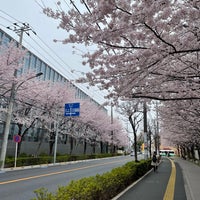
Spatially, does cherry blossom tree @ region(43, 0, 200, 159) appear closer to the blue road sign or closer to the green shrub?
the green shrub

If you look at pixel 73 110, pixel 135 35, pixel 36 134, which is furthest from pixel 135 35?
pixel 36 134

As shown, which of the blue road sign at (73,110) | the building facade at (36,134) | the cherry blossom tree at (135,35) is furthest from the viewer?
the building facade at (36,134)

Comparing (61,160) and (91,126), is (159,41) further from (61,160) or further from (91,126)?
(91,126)

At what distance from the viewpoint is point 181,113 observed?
12031mm

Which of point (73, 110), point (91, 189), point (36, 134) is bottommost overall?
point (91, 189)

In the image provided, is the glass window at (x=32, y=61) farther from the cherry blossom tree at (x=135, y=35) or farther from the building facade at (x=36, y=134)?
the cherry blossom tree at (x=135, y=35)

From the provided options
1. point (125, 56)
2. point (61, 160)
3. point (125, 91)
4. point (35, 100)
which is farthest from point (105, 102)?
point (61, 160)

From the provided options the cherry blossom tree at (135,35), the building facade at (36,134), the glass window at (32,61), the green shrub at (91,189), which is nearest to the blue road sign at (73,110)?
the building facade at (36,134)

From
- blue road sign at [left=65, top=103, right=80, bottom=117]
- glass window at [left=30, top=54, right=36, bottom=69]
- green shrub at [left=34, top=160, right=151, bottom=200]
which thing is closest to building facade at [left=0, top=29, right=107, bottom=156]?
glass window at [left=30, top=54, right=36, bottom=69]

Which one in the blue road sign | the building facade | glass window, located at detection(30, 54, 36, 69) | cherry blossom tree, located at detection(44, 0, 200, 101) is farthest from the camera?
glass window, located at detection(30, 54, 36, 69)

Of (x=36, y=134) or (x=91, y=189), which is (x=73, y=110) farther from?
(x=91, y=189)

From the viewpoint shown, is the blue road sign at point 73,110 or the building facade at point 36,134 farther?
the building facade at point 36,134

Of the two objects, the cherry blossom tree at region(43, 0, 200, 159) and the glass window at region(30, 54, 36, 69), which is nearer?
the cherry blossom tree at region(43, 0, 200, 159)

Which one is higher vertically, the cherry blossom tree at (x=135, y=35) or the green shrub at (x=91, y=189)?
the cherry blossom tree at (x=135, y=35)
